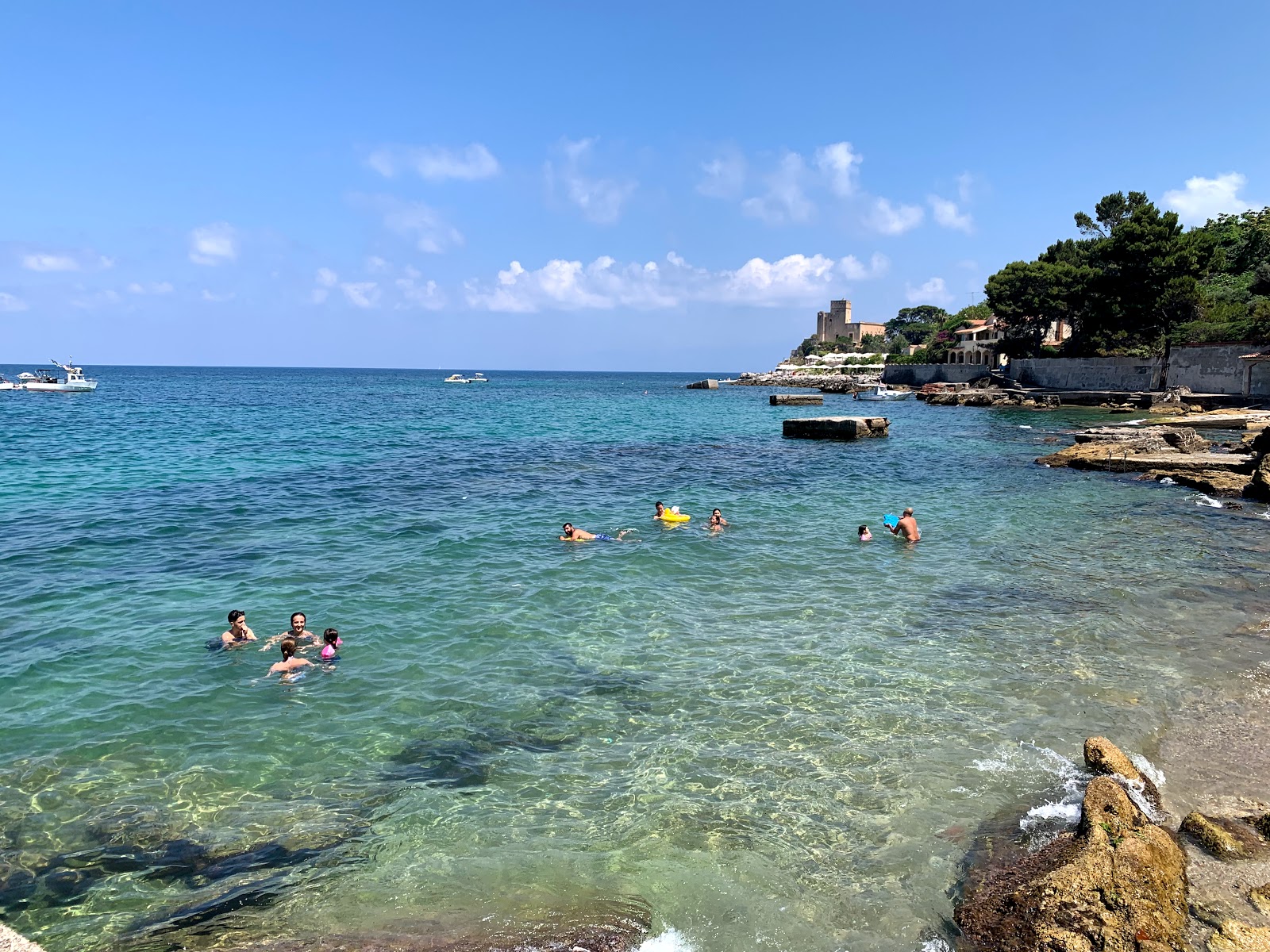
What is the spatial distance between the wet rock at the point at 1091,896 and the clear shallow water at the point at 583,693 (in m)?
0.43

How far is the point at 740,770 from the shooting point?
6.87 meters

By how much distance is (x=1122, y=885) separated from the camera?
14.9 feet

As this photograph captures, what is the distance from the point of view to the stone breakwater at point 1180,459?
2074cm

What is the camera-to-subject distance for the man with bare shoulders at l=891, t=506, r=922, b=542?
52.0ft

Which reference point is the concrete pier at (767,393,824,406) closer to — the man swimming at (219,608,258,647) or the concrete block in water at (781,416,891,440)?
the concrete block in water at (781,416,891,440)

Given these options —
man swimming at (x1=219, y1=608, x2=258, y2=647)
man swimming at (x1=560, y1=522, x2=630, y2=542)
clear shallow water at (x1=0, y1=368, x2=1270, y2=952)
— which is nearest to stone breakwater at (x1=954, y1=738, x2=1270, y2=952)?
Answer: clear shallow water at (x1=0, y1=368, x2=1270, y2=952)

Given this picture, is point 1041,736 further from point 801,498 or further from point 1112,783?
point 801,498

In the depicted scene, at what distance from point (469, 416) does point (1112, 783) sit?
52703mm

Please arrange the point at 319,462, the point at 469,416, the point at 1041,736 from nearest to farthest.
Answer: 1. the point at 1041,736
2. the point at 319,462
3. the point at 469,416

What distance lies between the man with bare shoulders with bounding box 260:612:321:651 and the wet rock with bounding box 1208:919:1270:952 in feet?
31.5

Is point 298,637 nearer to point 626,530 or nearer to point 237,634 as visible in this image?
point 237,634

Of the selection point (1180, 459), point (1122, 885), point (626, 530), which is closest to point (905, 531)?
point (626, 530)

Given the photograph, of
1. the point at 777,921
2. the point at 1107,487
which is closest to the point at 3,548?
the point at 777,921

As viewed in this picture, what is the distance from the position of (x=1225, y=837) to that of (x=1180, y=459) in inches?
962
